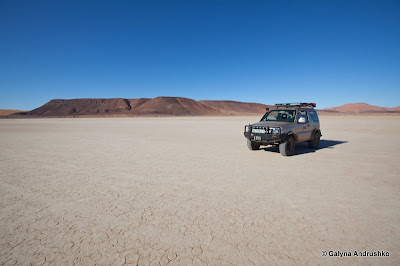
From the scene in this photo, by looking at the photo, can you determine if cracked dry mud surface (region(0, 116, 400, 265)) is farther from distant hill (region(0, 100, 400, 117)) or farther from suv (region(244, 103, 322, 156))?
distant hill (region(0, 100, 400, 117))

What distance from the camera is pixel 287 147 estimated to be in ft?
27.5

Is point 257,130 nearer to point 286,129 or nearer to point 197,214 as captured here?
point 286,129

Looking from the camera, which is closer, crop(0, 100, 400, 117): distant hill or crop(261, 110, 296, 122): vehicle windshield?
crop(261, 110, 296, 122): vehicle windshield

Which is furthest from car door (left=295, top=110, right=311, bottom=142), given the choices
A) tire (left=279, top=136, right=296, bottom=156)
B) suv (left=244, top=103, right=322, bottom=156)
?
tire (left=279, top=136, right=296, bottom=156)

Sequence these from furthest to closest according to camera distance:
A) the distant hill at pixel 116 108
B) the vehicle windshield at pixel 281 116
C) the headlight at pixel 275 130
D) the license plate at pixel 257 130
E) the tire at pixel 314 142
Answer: the distant hill at pixel 116 108 → the tire at pixel 314 142 → the vehicle windshield at pixel 281 116 → the license plate at pixel 257 130 → the headlight at pixel 275 130

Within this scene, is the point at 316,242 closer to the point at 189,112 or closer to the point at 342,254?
the point at 342,254

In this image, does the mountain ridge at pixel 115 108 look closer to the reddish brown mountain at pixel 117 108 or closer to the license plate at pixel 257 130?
the reddish brown mountain at pixel 117 108

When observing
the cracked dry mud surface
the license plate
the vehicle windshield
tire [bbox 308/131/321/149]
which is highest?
the vehicle windshield

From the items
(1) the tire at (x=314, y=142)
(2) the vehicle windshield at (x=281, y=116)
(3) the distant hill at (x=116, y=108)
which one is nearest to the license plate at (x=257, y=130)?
(2) the vehicle windshield at (x=281, y=116)

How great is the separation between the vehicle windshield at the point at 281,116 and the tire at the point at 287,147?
43.5 inches

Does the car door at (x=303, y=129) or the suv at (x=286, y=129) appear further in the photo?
the car door at (x=303, y=129)

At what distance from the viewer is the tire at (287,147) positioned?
26.8ft

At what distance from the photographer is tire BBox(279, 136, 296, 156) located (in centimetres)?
816

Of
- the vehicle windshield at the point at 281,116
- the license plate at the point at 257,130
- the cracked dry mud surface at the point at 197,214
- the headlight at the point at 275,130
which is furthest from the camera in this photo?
the vehicle windshield at the point at 281,116
